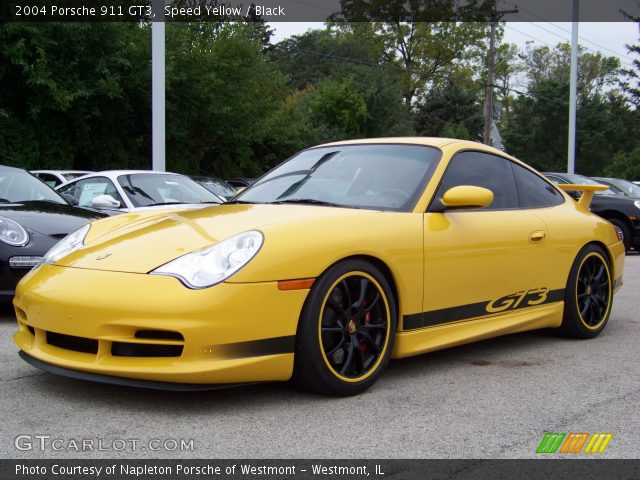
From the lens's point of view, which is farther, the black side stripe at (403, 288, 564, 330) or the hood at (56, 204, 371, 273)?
the black side stripe at (403, 288, 564, 330)

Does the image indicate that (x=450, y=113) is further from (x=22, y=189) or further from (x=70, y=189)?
(x=22, y=189)

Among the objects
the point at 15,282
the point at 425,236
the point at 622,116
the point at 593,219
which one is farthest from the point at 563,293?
the point at 622,116

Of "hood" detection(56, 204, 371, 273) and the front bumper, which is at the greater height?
"hood" detection(56, 204, 371, 273)

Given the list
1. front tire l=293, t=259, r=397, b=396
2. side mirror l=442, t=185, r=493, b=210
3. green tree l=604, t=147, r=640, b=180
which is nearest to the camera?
front tire l=293, t=259, r=397, b=396

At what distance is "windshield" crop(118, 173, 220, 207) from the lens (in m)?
8.62

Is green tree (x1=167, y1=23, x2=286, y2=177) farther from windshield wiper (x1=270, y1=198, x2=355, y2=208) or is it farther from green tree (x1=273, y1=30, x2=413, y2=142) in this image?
windshield wiper (x1=270, y1=198, x2=355, y2=208)

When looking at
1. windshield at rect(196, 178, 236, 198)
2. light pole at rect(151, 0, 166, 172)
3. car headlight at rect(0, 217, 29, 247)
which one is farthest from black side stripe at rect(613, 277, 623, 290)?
light pole at rect(151, 0, 166, 172)

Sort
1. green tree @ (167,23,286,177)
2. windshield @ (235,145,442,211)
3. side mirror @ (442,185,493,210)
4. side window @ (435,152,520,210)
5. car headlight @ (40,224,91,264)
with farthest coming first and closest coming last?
1. green tree @ (167,23,286,177)
2. side window @ (435,152,520,210)
3. windshield @ (235,145,442,211)
4. side mirror @ (442,185,493,210)
5. car headlight @ (40,224,91,264)

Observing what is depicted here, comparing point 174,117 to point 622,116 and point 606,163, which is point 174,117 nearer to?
point 606,163

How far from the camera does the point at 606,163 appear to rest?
5009cm

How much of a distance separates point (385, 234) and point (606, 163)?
49806 millimetres

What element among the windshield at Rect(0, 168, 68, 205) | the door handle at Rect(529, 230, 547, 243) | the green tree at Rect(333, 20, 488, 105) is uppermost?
the green tree at Rect(333, 20, 488, 105)

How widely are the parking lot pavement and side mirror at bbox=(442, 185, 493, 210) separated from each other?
977 mm

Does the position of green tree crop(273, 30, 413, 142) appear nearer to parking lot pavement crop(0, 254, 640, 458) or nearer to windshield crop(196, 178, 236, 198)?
windshield crop(196, 178, 236, 198)
